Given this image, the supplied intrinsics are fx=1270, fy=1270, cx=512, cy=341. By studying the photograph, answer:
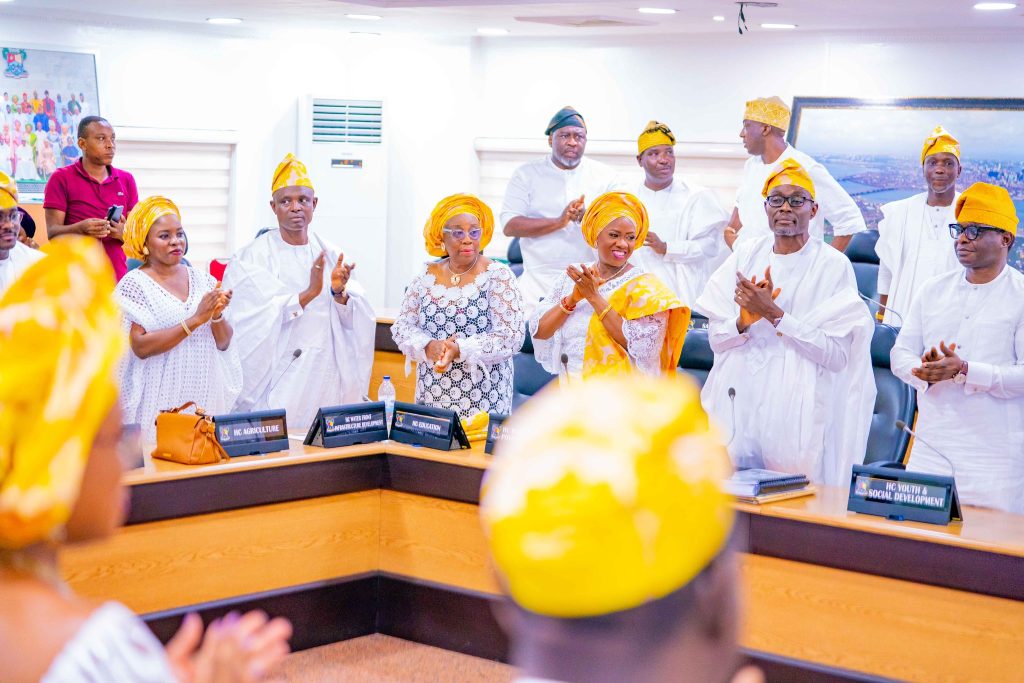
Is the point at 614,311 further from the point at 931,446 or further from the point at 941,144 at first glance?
the point at 941,144

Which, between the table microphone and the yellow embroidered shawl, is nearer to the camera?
the table microphone

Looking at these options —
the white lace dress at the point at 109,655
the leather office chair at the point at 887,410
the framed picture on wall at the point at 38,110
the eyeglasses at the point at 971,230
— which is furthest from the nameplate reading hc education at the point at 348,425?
the framed picture on wall at the point at 38,110

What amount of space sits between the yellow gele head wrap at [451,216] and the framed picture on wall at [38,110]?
4.09 metres

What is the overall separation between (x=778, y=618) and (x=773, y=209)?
4.55ft

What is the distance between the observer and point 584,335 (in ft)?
14.6

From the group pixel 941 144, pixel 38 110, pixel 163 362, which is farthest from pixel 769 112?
pixel 38 110

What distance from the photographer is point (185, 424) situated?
379 centimetres

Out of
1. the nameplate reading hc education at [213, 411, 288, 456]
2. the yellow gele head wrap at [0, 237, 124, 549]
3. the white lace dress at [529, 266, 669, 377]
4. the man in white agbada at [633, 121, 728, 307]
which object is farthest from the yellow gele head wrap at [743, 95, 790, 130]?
the yellow gele head wrap at [0, 237, 124, 549]

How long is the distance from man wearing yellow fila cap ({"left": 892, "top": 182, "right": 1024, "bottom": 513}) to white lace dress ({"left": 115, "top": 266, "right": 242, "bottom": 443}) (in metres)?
2.33

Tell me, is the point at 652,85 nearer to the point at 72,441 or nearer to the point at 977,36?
the point at 977,36

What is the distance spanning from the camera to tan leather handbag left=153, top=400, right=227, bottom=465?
149 inches

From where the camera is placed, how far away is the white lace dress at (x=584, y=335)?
423 centimetres

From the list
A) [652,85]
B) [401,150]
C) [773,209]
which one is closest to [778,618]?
[773,209]

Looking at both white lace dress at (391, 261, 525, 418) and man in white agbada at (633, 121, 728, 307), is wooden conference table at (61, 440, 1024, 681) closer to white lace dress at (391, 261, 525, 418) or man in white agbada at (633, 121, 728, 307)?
white lace dress at (391, 261, 525, 418)
